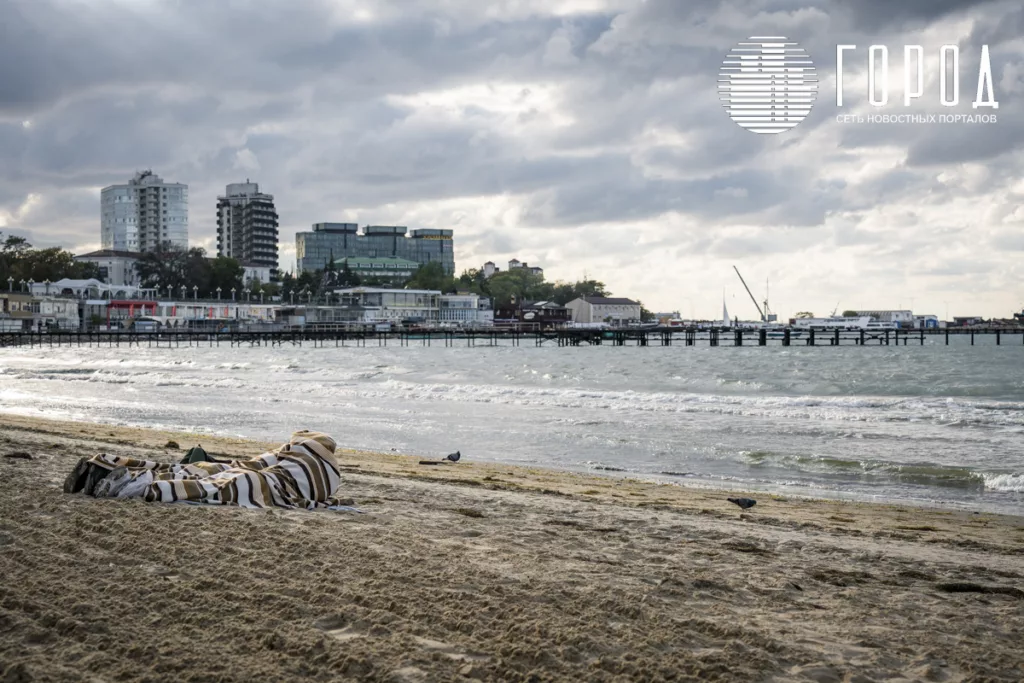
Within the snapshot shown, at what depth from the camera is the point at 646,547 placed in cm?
585

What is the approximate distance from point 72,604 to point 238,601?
2.24 feet

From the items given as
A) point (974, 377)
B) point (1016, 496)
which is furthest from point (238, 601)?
point (974, 377)

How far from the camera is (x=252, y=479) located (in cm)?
629

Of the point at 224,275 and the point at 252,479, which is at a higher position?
the point at 224,275

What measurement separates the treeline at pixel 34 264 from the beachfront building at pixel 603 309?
86171 millimetres

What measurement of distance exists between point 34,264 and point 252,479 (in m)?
137

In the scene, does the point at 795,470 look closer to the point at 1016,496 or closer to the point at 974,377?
the point at 1016,496

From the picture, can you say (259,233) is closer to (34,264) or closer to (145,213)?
(145,213)

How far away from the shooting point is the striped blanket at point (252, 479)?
6.19 m

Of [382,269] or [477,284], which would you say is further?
[382,269]

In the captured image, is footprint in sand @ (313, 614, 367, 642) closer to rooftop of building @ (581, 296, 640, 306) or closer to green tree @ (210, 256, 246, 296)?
green tree @ (210, 256, 246, 296)

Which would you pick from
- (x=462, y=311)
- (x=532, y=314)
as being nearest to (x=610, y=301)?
(x=532, y=314)

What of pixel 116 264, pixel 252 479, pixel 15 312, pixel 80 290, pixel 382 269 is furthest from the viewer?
pixel 382 269

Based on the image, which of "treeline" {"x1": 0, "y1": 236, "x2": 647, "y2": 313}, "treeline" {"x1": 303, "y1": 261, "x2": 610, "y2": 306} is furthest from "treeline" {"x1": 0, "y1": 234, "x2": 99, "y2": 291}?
"treeline" {"x1": 303, "y1": 261, "x2": 610, "y2": 306}
